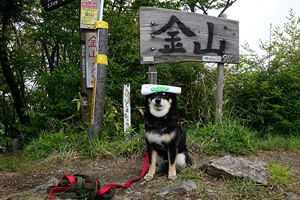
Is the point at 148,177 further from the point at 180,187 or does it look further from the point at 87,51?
the point at 87,51

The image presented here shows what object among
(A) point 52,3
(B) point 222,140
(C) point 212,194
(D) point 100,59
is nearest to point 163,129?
(C) point 212,194

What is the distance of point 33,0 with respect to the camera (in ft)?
28.0

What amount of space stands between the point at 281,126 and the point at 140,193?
4263 mm

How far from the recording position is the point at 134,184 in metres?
3.58

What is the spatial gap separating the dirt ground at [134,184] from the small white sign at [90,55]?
1.22 meters

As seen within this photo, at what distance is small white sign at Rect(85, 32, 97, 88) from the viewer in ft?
17.0

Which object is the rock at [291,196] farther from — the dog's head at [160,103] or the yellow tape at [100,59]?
the yellow tape at [100,59]

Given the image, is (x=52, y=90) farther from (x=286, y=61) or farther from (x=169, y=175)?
(x=286, y=61)

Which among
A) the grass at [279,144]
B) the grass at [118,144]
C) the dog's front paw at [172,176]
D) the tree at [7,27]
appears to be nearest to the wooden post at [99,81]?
the grass at [118,144]

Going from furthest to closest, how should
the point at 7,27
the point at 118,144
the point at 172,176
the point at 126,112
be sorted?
the point at 7,27, the point at 126,112, the point at 118,144, the point at 172,176

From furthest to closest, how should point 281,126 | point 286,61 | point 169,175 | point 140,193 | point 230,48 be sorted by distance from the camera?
point 286,61, point 281,126, point 230,48, point 169,175, point 140,193

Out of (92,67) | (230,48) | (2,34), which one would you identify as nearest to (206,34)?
(230,48)

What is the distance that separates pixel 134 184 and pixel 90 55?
235 centimetres

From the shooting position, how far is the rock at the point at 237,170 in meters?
3.42
